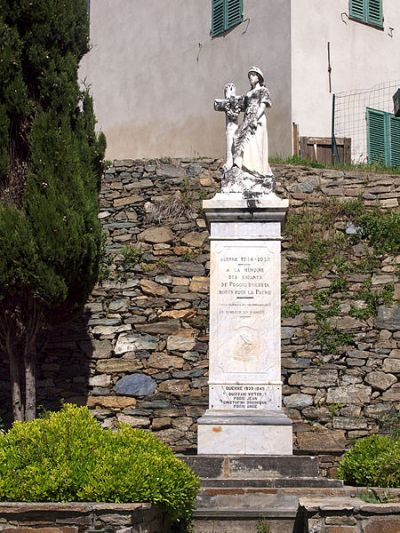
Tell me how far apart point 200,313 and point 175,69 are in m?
6.79

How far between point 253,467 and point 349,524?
7.78 ft

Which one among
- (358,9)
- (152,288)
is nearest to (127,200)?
(152,288)

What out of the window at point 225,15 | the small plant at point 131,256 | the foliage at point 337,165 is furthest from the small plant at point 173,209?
the window at point 225,15

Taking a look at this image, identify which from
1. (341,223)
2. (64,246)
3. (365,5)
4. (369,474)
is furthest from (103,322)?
(365,5)

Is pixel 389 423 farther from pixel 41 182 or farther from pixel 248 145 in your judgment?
pixel 41 182

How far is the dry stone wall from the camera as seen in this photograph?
43.5 feet

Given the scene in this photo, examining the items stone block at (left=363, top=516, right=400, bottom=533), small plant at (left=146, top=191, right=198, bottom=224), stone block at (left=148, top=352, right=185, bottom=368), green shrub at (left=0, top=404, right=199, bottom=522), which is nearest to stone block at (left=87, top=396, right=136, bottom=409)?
stone block at (left=148, top=352, right=185, bottom=368)

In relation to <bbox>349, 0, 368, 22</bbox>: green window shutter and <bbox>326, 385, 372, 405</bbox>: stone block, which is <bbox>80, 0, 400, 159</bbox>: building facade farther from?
<bbox>326, 385, 372, 405</bbox>: stone block

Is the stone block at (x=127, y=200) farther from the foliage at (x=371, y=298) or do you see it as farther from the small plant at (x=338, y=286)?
the foliage at (x=371, y=298)

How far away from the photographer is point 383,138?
17.8 m

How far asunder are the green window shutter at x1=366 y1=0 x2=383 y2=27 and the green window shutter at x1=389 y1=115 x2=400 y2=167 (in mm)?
1779

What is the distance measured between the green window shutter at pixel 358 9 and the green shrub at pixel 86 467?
1180 centimetres

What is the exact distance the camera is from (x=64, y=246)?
11742 millimetres

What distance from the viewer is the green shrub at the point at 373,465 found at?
28.0 feet
